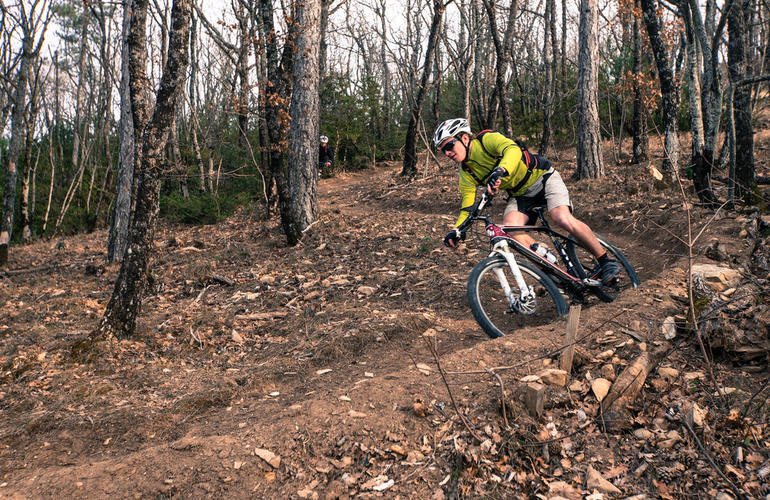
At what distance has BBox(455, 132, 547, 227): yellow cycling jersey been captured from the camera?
4.80 metres

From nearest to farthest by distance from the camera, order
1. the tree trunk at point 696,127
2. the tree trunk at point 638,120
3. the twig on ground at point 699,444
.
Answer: the twig on ground at point 699,444, the tree trunk at point 696,127, the tree trunk at point 638,120

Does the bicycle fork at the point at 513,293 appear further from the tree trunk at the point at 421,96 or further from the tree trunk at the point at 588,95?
the tree trunk at the point at 421,96

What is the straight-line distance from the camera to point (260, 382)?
4.72 m

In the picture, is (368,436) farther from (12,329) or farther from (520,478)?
(12,329)

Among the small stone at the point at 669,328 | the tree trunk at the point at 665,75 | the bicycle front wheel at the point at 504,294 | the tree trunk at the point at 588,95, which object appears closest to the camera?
the small stone at the point at 669,328

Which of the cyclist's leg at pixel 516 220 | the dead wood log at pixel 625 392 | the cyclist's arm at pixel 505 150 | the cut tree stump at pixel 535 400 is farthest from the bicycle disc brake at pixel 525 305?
the cut tree stump at pixel 535 400

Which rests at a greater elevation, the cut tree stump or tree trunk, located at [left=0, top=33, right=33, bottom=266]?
tree trunk, located at [left=0, top=33, right=33, bottom=266]

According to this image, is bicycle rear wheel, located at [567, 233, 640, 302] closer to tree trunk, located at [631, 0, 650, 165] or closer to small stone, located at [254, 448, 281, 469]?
small stone, located at [254, 448, 281, 469]

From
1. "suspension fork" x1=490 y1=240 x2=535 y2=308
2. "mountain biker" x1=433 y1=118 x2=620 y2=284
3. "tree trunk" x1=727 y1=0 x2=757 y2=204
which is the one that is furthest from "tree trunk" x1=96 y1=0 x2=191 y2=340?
"tree trunk" x1=727 y1=0 x2=757 y2=204

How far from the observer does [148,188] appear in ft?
18.5

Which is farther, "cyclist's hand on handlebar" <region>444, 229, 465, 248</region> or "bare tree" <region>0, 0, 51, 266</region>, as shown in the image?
"bare tree" <region>0, 0, 51, 266</region>

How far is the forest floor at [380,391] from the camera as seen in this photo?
111 inches

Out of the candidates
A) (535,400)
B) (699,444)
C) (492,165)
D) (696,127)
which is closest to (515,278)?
(492,165)

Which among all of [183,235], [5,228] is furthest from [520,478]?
[5,228]
